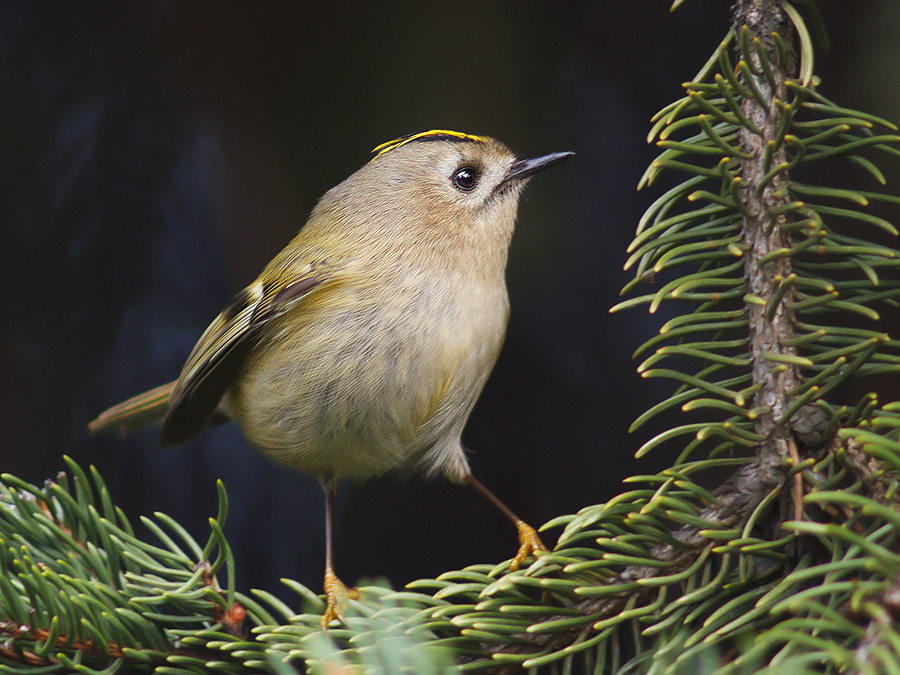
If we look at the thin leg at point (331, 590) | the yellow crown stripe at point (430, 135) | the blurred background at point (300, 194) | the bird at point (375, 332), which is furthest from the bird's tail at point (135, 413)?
the yellow crown stripe at point (430, 135)

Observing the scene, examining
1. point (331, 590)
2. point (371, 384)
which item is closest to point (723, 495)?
point (371, 384)

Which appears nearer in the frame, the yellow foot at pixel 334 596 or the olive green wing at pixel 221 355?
the yellow foot at pixel 334 596

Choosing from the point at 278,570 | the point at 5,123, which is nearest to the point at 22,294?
the point at 5,123

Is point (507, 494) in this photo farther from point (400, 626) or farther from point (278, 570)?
point (400, 626)

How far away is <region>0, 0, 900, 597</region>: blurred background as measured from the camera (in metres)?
1.08

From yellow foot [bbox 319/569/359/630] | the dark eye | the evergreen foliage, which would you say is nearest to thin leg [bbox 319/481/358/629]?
yellow foot [bbox 319/569/359/630]

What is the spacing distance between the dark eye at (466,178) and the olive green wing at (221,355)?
0.23 metres

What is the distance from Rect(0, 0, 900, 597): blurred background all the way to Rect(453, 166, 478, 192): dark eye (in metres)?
→ 0.12

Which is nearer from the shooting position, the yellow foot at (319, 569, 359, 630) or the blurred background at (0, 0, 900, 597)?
the yellow foot at (319, 569, 359, 630)

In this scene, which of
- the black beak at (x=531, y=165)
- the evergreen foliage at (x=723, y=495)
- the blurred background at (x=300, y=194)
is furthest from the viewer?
the blurred background at (x=300, y=194)

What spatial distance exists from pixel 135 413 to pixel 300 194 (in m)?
0.39

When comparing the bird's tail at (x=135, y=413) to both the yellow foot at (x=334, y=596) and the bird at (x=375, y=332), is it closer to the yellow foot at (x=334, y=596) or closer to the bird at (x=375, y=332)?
the bird at (x=375, y=332)

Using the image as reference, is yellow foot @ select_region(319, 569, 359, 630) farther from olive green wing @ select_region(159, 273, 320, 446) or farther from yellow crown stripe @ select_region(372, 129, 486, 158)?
yellow crown stripe @ select_region(372, 129, 486, 158)

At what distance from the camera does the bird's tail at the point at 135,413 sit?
3.37 feet
